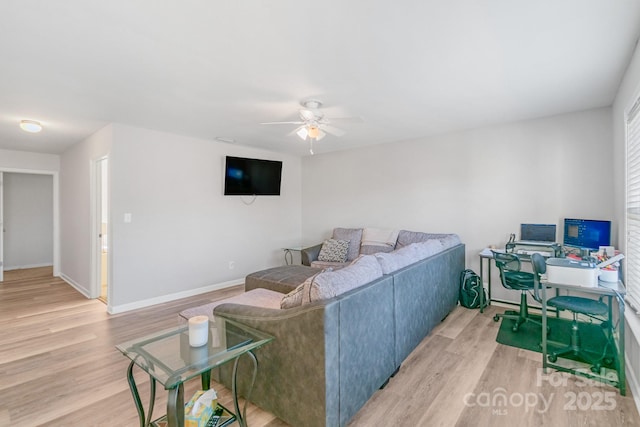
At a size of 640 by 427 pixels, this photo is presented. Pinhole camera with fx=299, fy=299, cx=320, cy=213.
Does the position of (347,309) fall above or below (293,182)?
below

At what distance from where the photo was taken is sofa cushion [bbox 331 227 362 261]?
4.96 meters

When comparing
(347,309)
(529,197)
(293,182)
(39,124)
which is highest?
(39,124)

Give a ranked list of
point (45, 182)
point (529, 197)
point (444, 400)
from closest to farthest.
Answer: point (444, 400), point (529, 197), point (45, 182)

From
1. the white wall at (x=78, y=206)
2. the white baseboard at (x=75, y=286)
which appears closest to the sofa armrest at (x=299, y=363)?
the white wall at (x=78, y=206)

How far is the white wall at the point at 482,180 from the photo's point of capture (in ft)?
11.0

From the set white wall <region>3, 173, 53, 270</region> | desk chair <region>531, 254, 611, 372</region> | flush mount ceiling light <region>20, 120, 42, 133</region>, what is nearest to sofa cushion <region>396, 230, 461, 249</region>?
desk chair <region>531, 254, 611, 372</region>

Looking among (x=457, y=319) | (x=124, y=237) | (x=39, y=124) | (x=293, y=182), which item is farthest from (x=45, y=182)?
(x=457, y=319)

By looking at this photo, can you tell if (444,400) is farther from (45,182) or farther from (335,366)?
(45,182)

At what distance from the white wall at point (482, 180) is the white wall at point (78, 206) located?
3726 millimetres

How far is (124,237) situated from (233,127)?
6.46ft

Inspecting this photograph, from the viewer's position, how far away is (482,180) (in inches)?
159

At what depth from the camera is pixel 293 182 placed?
6.08 meters

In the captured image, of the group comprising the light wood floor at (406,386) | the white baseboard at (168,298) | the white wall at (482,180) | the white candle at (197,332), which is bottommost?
the light wood floor at (406,386)

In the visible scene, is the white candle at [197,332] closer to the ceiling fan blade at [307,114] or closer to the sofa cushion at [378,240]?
the ceiling fan blade at [307,114]
